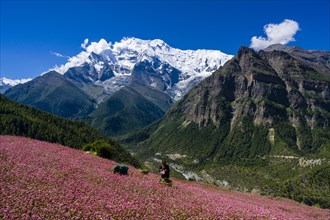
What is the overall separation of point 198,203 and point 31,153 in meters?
22.0

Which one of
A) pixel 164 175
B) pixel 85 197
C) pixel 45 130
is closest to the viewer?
pixel 85 197

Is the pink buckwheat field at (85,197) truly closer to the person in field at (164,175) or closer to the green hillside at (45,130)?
the person in field at (164,175)

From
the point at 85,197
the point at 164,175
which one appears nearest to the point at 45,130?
the point at 164,175

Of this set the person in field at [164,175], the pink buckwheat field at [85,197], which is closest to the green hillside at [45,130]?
the person in field at [164,175]

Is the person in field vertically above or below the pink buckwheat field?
above

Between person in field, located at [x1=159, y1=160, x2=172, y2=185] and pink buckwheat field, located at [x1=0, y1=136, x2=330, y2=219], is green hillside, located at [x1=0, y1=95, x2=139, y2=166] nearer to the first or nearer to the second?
person in field, located at [x1=159, y1=160, x2=172, y2=185]

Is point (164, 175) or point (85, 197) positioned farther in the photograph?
point (164, 175)

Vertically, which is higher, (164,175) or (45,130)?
(45,130)

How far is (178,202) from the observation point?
2889cm

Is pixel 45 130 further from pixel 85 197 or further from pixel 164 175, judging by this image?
pixel 85 197

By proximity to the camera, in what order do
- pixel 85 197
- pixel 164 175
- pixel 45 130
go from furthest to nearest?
pixel 45 130, pixel 164 175, pixel 85 197

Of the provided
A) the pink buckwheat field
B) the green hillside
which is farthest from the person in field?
the green hillside

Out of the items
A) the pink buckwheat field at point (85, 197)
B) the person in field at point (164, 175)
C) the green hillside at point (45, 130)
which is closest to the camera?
the pink buckwheat field at point (85, 197)

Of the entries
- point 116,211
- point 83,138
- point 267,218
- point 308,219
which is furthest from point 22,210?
point 83,138
